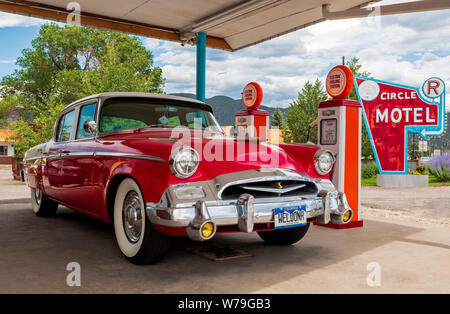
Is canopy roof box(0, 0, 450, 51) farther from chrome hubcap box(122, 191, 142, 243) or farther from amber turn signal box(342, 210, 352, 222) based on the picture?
chrome hubcap box(122, 191, 142, 243)

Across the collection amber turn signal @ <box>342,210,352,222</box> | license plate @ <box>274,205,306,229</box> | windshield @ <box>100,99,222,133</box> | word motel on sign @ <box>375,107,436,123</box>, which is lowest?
amber turn signal @ <box>342,210,352,222</box>

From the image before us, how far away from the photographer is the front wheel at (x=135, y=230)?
146 inches

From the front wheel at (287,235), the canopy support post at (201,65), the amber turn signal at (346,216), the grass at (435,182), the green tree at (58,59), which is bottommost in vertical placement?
the grass at (435,182)

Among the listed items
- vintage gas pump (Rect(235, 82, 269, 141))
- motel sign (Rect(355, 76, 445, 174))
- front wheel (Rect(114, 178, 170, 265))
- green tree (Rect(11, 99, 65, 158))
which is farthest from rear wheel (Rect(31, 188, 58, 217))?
motel sign (Rect(355, 76, 445, 174))

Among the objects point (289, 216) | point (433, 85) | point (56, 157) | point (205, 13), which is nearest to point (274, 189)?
point (289, 216)

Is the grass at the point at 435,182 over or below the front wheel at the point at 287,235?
below

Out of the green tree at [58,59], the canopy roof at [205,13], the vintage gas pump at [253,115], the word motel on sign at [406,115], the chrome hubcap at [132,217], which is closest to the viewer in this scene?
the chrome hubcap at [132,217]

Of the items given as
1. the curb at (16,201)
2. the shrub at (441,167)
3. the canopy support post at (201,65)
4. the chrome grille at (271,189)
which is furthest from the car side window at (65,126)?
the shrub at (441,167)

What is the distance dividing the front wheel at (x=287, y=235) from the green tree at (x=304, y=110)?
2359 cm

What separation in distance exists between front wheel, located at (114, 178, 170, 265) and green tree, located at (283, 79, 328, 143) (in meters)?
24.8

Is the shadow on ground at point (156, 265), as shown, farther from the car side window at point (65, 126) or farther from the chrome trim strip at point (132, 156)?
the car side window at point (65, 126)

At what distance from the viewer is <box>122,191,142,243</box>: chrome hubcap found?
3.87 meters

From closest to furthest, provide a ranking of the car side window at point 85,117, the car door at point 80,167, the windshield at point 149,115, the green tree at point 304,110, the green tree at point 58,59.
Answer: the car door at point 80,167 → the windshield at point 149,115 → the car side window at point 85,117 → the green tree at point 304,110 → the green tree at point 58,59

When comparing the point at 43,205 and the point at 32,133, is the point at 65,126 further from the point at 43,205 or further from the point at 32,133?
the point at 32,133
